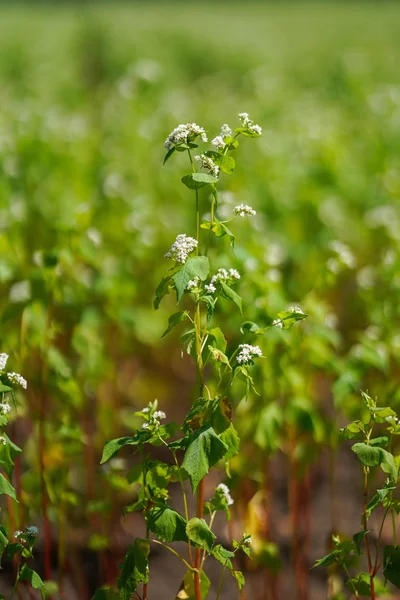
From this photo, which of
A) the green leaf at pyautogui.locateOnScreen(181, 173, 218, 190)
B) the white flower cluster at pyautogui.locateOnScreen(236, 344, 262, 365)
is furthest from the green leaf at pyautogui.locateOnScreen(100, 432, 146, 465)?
the green leaf at pyautogui.locateOnScreen(181, 173, 218, 190)

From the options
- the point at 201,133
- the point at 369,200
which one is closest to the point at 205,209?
the point at 369,200

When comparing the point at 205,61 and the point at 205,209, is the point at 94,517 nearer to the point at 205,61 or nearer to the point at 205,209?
the point at 205,209

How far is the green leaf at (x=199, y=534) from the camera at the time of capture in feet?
5.21

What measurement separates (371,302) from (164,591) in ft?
4.60

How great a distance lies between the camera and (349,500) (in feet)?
11.6

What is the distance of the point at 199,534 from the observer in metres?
1.60

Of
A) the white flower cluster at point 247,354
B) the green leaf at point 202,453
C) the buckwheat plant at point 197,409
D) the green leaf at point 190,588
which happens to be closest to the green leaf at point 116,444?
the buckwheat plant at point 197,409

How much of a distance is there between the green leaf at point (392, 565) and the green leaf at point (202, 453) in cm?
46

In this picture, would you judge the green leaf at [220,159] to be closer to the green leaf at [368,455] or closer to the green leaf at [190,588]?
the green leaf at [368,455]

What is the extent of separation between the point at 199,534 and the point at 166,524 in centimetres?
8

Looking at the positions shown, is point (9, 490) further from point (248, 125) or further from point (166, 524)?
point (248, 125)

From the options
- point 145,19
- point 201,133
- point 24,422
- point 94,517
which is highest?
point 145,19

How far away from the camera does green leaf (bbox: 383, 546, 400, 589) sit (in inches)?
64.1

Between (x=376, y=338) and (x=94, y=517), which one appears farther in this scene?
(x=94, y=517)
